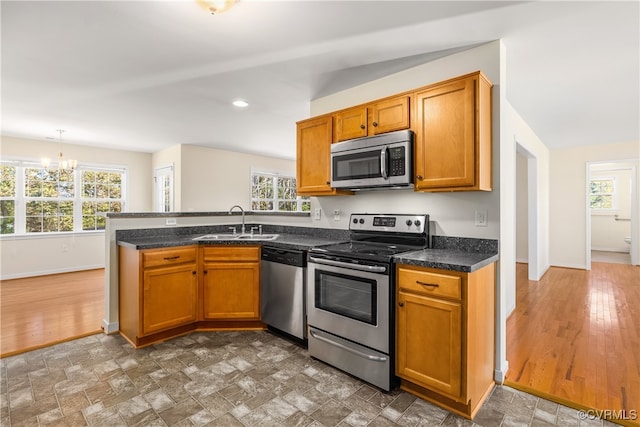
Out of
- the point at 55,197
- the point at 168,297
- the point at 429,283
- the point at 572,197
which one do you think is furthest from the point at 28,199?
the point at 572,197

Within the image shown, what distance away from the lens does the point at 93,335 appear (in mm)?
3145

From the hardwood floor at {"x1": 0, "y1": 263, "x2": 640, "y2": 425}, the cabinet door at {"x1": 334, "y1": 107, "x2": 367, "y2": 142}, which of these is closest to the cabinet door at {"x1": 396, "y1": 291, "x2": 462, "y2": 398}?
the hardwood floor at {"x1": 0, "y1": 263, "x2": 640, "y2": 425}

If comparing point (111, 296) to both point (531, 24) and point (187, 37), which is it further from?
point (531, 24)

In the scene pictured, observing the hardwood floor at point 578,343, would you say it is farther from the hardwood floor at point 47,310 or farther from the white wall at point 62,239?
the white wall at point 62,239

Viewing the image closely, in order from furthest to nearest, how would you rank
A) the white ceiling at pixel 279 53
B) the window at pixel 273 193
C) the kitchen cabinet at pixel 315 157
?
the window at pixel 273 193 → the kitchen cabinet at pixel 315 157 → the white ceiling at pixel 279 53

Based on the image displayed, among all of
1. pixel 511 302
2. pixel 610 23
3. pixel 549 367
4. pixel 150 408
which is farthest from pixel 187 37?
pixel 511 302

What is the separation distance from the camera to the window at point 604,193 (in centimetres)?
814

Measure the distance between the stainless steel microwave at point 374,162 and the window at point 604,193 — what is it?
8716 mm

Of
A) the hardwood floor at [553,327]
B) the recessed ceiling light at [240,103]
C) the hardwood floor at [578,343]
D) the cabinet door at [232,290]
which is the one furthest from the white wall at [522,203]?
the cabinet door at [232,290]

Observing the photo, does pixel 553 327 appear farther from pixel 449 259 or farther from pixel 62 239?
pixel 62 239

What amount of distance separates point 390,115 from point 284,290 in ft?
6.00

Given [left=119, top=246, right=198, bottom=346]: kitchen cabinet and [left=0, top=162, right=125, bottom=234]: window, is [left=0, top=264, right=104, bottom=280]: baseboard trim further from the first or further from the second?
[left=119, top=246, right=198, bottom=346]: kitchen cabinet

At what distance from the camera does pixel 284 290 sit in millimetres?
3006

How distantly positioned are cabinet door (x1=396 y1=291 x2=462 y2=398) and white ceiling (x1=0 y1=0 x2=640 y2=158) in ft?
6.07
